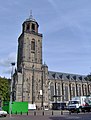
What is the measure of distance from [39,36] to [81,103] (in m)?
52.3

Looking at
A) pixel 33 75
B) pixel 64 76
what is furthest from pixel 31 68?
pixel 64 76

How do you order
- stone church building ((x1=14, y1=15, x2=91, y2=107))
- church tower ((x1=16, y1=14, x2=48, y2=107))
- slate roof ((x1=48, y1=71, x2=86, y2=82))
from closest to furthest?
church tower ((x1=16, y1=14, x2=48, y2=107)) < stone church building ((x1=14, y1=15, x2=91, y2=107)) < slate roof ((x1=48, y1=71, x2=86, y2=82))

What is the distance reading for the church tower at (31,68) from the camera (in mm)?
75875

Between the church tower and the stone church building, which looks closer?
the church tower

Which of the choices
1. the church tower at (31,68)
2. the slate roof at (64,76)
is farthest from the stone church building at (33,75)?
the slate roof at (64,76)

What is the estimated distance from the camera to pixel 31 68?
80.1 metres

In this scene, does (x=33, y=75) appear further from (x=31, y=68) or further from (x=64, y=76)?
(x=64, y=76)

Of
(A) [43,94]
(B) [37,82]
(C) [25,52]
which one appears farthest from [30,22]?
(A) [43,94]

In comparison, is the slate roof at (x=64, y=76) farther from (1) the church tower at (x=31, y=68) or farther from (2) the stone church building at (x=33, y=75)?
(1) the church tower at (x=31, y=68)

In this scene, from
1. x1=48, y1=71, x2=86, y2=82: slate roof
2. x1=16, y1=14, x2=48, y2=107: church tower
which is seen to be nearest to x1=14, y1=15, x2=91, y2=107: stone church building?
x1=16, y1=14, x2=48, y2=107: church tower

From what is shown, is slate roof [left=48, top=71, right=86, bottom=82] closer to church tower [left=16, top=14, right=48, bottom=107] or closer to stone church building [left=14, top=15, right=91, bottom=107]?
stone church building [left=14, top=15, right=91, bottom=107]

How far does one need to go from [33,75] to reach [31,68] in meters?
3.36

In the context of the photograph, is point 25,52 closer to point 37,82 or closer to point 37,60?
point 37,60

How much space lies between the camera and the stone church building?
76000 mm
